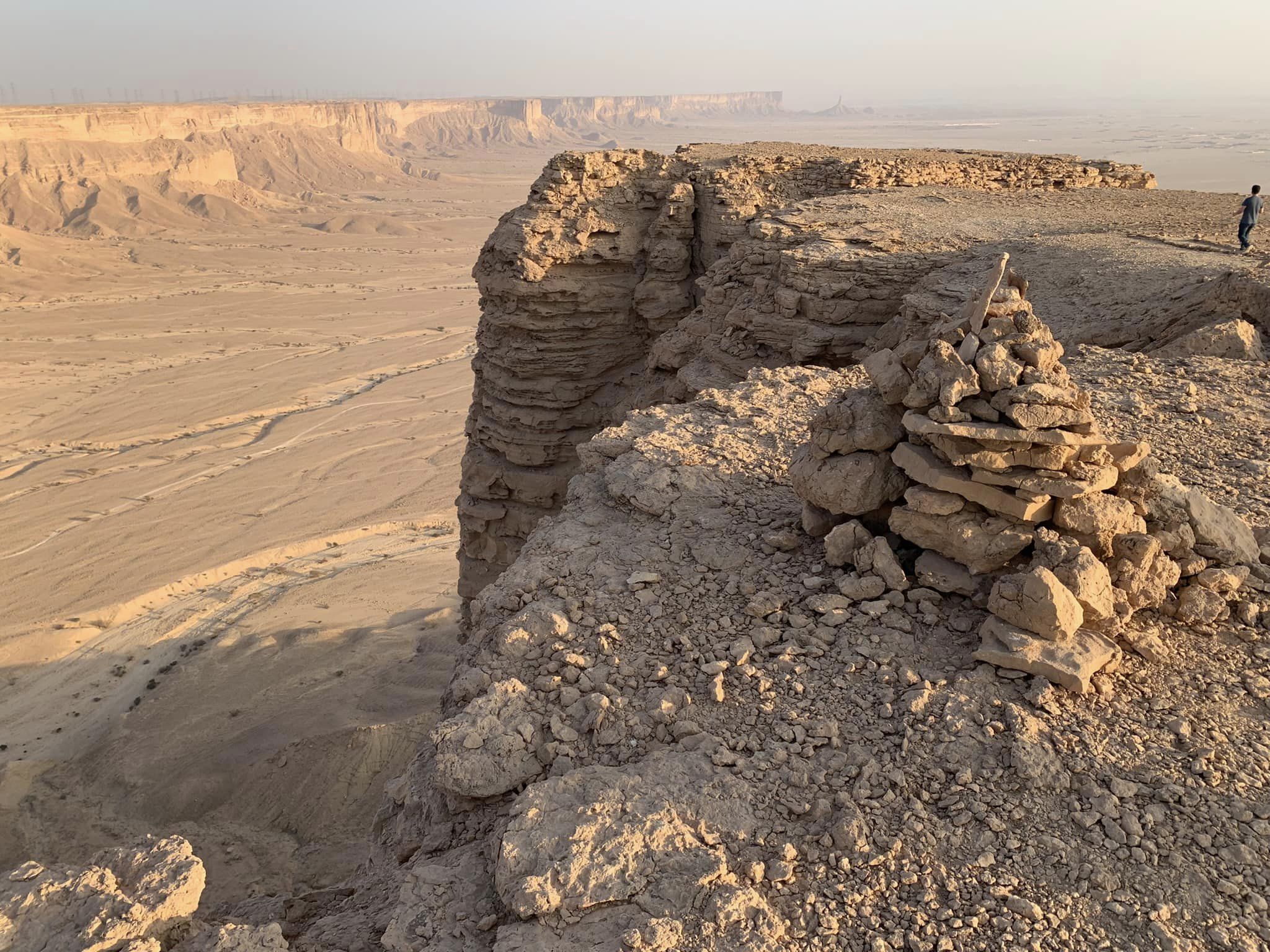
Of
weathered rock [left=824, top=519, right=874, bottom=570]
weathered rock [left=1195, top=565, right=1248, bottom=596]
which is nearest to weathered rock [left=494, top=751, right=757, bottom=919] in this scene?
weathered rock [left=824, top=519, right=874, bottom=570]

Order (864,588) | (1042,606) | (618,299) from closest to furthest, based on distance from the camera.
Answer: (1042,606)
(864,588)
(618,299)

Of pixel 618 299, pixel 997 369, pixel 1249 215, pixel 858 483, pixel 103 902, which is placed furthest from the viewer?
pixel 618 299

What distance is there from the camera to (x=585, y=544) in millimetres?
6043

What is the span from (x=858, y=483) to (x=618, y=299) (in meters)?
8.80

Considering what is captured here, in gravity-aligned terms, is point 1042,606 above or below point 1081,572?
below

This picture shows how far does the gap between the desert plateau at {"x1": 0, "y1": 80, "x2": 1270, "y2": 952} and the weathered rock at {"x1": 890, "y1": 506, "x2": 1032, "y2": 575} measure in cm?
2

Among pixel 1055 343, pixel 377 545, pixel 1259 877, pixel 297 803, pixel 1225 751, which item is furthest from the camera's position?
pixel 377 545

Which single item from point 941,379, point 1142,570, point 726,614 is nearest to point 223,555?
point 726,614

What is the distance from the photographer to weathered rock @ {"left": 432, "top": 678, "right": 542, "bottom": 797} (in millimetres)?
4426

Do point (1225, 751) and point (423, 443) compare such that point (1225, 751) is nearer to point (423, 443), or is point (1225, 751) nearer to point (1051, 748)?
point (1051, 748)

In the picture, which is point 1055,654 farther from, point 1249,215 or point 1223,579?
point 1249,215

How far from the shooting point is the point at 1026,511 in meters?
4.54

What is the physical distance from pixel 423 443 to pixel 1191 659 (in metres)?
26.0

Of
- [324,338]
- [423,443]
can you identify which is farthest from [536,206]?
[324,338]
